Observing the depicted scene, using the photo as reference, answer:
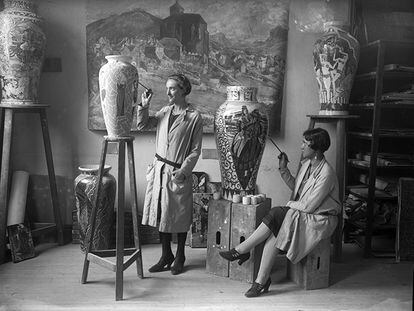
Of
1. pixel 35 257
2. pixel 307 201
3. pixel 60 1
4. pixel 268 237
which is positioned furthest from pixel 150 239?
pixel 60 1

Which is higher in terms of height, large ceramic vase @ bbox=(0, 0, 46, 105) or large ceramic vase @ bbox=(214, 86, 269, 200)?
large ceramic vase @ bbox=(0, 0, 46, 105)

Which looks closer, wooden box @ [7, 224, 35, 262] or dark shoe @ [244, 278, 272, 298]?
dark shoe @ [244, 278, 272, 298]

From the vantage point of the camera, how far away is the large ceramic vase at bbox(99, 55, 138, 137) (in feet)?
8.85

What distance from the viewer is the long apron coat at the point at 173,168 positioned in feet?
9.71

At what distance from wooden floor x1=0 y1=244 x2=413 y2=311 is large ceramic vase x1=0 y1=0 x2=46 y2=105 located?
1.20 meters

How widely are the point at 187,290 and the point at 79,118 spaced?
67.6 inches

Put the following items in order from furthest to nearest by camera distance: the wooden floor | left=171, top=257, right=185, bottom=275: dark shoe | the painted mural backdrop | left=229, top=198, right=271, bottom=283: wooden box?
the painted mural backdrop → left=171, top=257, right=185, bottom=275: dark shoe → left=229, top=198, right=271, bottom=283: wooden box → the wooden floor

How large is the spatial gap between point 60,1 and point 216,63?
131 centimetres

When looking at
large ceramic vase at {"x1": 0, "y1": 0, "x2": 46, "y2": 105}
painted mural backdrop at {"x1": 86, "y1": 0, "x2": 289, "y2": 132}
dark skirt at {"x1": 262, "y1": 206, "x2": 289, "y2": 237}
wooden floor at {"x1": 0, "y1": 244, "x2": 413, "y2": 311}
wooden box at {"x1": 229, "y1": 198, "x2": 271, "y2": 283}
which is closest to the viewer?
wooden floor at {"x1": 0, "y1": 244, "x2": 413, "y2": 311}

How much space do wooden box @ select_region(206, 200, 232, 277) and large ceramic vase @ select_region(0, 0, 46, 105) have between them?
156cm

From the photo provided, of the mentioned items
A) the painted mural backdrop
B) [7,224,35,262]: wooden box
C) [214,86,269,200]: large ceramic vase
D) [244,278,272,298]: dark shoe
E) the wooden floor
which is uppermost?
the painted mural backdrop

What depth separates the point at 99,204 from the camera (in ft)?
11.0

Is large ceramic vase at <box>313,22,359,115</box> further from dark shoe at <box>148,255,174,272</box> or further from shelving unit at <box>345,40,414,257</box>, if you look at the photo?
dark shoe at <box>148,255,174,272</box>

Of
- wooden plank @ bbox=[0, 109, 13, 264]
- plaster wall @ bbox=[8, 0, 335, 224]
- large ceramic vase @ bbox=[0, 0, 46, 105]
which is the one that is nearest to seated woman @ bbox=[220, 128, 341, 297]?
plaster wall @ bbox=[8, 0, 335, 224]
